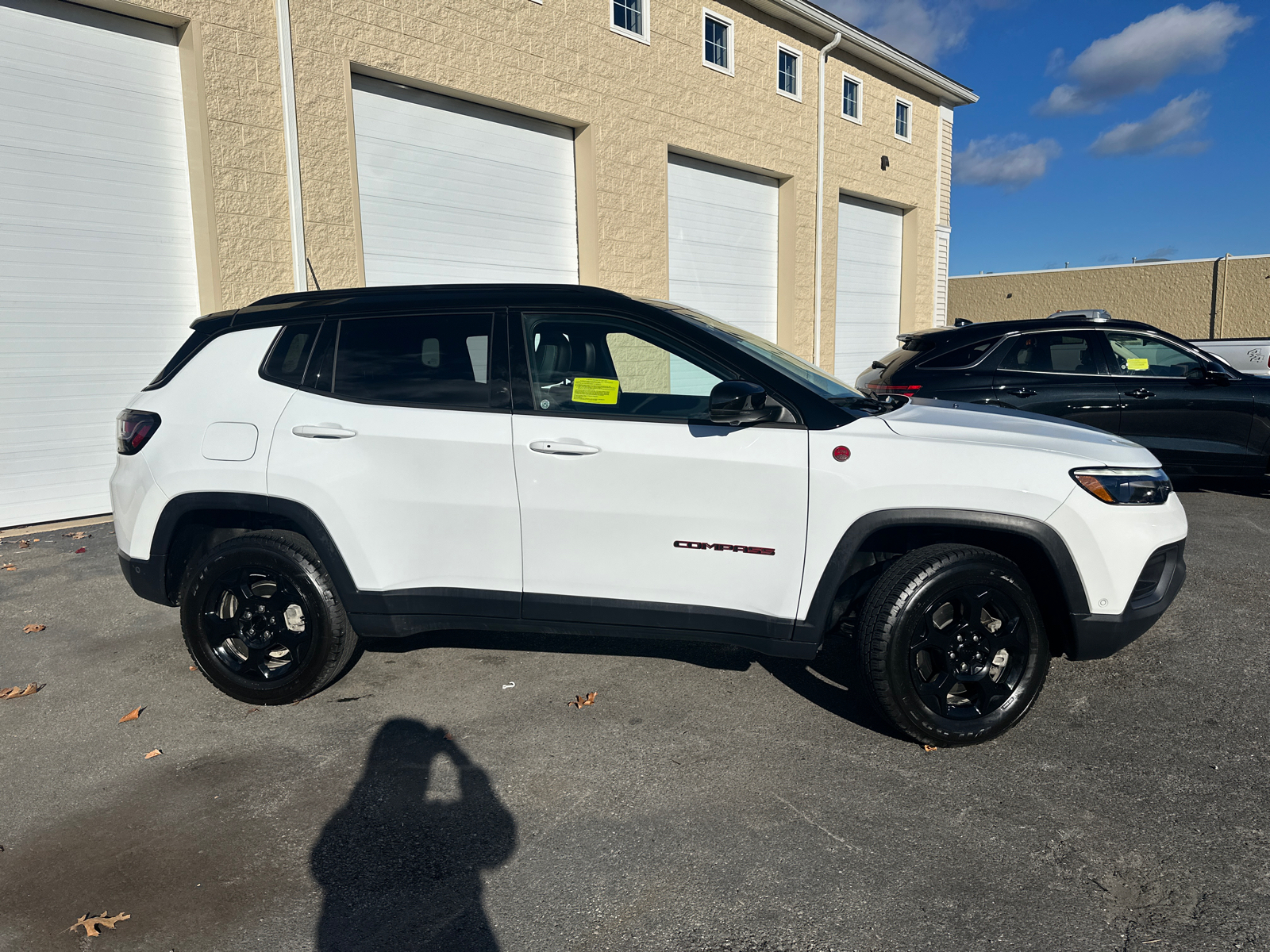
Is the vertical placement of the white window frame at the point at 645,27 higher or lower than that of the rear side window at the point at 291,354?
higher

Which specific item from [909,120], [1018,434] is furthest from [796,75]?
[1018,434]

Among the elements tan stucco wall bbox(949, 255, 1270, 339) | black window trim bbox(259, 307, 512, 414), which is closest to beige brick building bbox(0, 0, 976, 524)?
black window trim bbox(259, 307, 512, 414)

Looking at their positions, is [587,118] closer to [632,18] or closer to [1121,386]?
[632,18]

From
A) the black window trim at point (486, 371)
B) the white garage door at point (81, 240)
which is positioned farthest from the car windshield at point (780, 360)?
the white garage door at point (81, 240)

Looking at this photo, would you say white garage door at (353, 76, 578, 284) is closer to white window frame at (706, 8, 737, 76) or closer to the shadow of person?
white window frame at (706, 8, 737, 76)

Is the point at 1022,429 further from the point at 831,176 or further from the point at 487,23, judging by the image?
the point at 831,176

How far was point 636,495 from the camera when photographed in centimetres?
333

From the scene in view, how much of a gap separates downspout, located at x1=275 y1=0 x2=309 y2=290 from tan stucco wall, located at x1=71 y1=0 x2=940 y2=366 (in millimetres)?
79

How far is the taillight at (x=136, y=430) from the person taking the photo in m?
3.79

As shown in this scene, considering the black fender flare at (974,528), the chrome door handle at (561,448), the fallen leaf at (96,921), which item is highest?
the chrome door handle at (561,448)

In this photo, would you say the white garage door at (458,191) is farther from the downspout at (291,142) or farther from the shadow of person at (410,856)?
the shadow of person at (410,856)

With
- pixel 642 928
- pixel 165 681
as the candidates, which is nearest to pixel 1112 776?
pixel 642 928

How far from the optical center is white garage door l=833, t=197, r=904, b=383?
56.5 feet

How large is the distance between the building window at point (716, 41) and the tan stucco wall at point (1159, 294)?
16493mm
